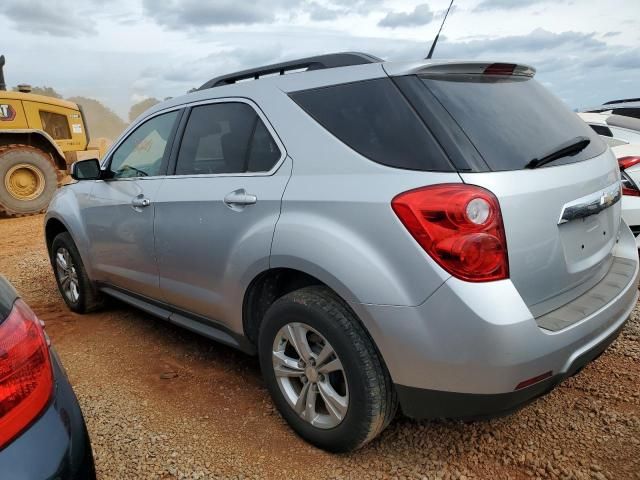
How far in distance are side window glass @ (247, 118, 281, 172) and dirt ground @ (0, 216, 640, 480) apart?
1.28 meters

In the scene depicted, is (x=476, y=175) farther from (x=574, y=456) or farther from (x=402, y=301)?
(x=574, y=456)

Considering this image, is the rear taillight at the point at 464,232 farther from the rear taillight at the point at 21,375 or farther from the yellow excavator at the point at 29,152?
the yellow excavator at the point at 29,152

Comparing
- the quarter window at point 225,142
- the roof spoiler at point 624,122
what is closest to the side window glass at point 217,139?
the quarter window at point 225,142

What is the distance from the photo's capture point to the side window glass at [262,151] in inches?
95.4

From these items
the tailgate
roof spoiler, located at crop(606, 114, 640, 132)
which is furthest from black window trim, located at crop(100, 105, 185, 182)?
roof spoiler, located at crop(606, 114, 640, 132)

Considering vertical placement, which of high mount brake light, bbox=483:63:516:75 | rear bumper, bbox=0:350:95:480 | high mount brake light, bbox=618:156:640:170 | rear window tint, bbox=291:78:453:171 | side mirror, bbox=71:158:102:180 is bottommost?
high mount brake light, bbox=618:156:640:170

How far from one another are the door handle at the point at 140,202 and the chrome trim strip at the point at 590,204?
227 centimetres

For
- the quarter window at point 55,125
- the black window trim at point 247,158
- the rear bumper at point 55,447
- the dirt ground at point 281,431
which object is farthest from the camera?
the quarter window at point 55,125

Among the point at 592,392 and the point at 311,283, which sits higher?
the point at 311,283

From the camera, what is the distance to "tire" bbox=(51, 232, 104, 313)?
4020 millimetres

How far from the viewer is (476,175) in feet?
5.94

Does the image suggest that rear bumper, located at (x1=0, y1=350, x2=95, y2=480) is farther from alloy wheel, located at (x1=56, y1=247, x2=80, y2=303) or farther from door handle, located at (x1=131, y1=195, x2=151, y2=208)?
alloy wheel, located at (x1=56, y1=247, x2=80, y2=303)

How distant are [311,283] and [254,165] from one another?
26.8 inches

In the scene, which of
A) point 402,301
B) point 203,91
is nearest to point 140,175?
point 203,91
